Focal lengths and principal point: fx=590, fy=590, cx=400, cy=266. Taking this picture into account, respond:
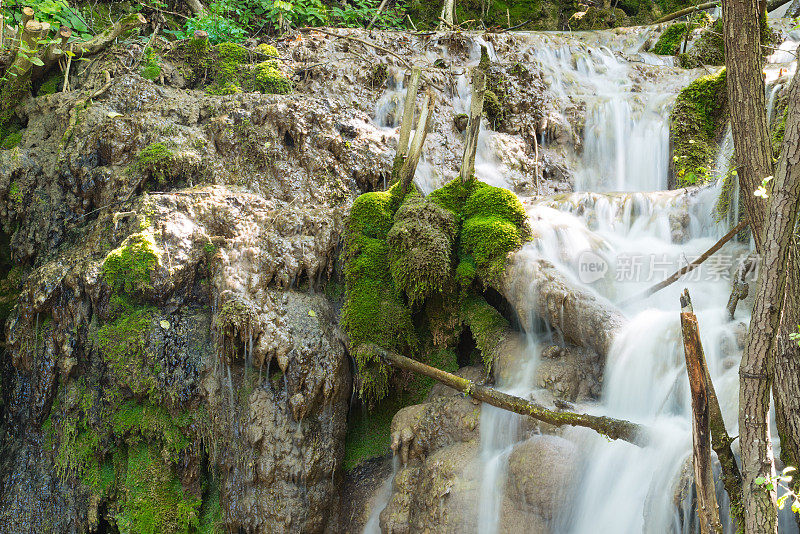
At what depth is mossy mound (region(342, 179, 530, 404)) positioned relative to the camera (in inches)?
237

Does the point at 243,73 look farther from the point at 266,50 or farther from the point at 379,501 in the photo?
the point at 379,501

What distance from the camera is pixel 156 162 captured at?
696 centimetres

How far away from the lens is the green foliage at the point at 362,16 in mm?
11797

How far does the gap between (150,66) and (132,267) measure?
381 cm

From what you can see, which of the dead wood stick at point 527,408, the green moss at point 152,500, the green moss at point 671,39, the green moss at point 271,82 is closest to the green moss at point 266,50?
the green moss at point 271,82

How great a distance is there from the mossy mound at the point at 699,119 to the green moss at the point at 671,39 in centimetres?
336

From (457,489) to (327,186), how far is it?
3956 millimetres

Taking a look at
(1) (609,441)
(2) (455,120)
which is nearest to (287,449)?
(1) (609,441)

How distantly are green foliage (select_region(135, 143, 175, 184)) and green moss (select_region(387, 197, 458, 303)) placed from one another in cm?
286

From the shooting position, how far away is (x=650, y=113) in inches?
357

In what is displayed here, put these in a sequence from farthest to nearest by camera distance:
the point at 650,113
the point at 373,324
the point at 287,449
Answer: the point at 650,113
the point at 373,324
the point at 287,449

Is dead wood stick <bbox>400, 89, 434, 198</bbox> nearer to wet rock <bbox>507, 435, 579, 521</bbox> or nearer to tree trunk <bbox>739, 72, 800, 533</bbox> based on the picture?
wet rock <bbox>507, 435, 579, 521</bbox>

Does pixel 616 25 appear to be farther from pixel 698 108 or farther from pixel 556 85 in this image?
pixel 698 108

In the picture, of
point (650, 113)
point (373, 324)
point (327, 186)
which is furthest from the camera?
point (650, 113)
